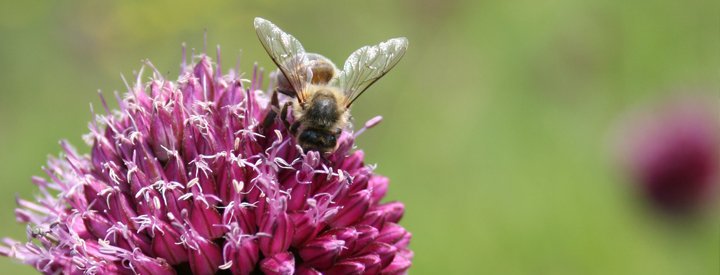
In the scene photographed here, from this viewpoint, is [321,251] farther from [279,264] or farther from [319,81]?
[319,81]

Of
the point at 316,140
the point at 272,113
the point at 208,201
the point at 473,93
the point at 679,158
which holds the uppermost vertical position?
the point at 473,93

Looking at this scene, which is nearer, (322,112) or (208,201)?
(208,201)

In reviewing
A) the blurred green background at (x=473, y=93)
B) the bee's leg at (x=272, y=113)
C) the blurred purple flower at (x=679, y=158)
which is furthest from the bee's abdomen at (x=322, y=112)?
the blurred purple flower at (x=679, y=158)

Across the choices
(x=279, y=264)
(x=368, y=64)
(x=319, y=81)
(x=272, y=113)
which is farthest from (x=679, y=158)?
(x=279, y=264)

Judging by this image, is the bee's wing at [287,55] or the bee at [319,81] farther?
the bee's wing at [287,55]

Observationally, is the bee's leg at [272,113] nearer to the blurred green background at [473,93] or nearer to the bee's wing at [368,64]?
the bee's wing at [368,64]

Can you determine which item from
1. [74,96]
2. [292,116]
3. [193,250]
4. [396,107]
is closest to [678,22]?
[396,107]

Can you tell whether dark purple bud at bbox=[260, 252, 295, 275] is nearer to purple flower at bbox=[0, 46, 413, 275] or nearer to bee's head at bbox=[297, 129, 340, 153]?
purple flower at bbox=[0, 46, 413, 275]

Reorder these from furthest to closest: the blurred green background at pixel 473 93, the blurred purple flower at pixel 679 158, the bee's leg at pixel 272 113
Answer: the blurred green background at pixel 473 93, the blurred purple flower at pixel 679 158, the bee's leg at pixel 272 113
